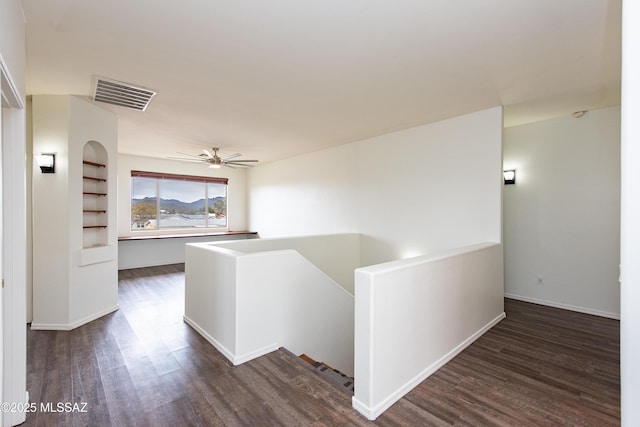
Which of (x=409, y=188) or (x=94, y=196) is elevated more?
(x=409, y=188)

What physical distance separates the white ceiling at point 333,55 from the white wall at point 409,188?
1.55 ft

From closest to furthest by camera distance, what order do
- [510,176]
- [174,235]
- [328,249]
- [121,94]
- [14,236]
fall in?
[14,236] → [121,94] → [510,176] → [328,249] → [174,235]

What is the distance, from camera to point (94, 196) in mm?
4223

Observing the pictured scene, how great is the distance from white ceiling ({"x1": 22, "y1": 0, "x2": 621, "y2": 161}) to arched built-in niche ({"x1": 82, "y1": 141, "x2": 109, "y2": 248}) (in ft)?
2.15

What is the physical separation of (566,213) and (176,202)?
27.5 ft

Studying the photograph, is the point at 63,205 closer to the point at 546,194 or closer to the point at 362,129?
the point at 362,129

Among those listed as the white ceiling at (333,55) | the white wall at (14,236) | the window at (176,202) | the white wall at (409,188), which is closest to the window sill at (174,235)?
A: the window at (176,202)

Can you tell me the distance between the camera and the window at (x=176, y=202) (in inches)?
289

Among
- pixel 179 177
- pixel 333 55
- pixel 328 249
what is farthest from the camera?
pixel 179 177

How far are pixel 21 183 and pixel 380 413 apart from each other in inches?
116

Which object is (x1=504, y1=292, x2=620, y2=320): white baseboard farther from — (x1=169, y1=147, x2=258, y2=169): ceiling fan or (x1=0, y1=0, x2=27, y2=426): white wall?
(x1=0, y1=0, x2=27, y2=426): white wall

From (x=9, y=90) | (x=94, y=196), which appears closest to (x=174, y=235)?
(x=94, y=196)

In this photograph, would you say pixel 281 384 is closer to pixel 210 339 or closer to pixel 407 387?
pixel 407 387

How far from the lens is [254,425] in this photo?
1935 mm
